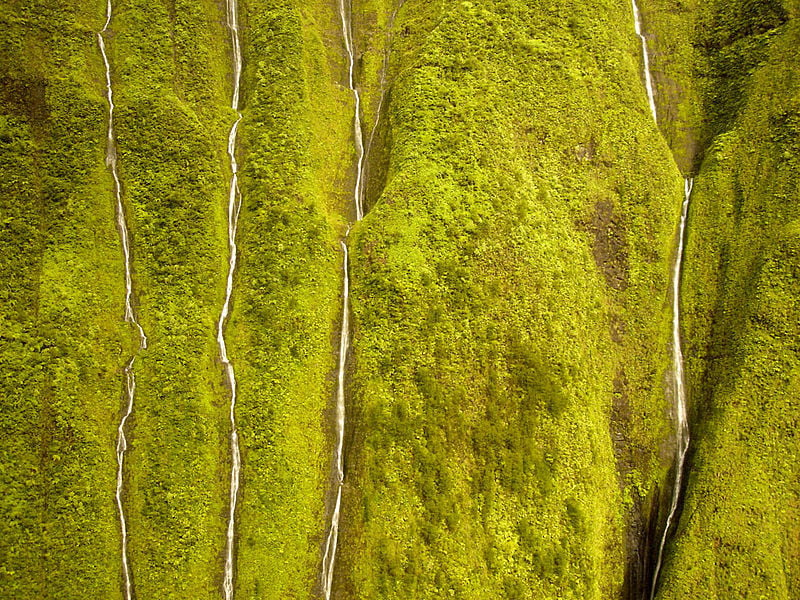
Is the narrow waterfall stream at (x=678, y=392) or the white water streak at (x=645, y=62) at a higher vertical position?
the white water streak at (x=645, y=62)

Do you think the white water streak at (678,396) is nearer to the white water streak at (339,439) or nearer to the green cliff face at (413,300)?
the green cliff face at (413,300)

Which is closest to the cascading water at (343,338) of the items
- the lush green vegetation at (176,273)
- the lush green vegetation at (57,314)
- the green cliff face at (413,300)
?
the green cliff face at (413,300)

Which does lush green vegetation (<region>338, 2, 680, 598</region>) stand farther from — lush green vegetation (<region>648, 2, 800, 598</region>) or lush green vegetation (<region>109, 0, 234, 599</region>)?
lush green vegetation (<region>109, 0, 234, 599</region>)

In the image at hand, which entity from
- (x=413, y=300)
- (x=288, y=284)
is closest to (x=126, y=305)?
(x=288, y=284)

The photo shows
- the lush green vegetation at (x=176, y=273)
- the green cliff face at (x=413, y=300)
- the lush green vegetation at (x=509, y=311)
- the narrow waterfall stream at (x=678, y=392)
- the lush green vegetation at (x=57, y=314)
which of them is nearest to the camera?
the lush green vegetation at (x=57, y=314)

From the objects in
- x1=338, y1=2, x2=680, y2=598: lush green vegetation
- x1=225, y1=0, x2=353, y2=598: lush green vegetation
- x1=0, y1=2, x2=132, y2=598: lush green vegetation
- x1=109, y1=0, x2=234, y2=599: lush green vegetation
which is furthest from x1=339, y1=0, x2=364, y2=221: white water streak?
x1=0, y1=2, x2=132, y2=598: lush green vegetation

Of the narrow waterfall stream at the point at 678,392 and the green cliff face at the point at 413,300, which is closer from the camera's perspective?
the green cliff face at the point at 413,300
